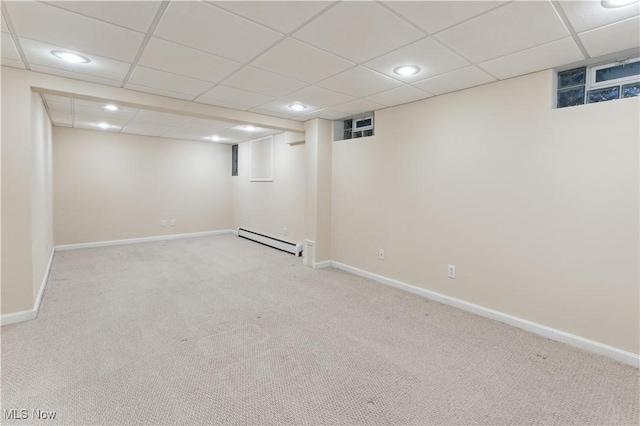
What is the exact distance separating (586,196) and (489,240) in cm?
87

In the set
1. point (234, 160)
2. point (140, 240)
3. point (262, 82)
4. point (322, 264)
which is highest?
point (262, 82)

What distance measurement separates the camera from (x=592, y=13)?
1862 millimetres

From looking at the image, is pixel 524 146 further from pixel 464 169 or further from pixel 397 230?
pixel 397 230

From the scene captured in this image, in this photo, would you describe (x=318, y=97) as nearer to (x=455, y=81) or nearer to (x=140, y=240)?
(x=455, y=81)

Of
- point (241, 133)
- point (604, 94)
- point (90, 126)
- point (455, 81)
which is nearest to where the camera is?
point (604, 94)

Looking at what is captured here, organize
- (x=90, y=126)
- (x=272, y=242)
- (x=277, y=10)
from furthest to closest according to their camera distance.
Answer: (x=272, y=242)
(x=90, y=126)
(x=277, y=10)

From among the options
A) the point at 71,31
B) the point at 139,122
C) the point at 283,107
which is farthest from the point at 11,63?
the point at 139,122

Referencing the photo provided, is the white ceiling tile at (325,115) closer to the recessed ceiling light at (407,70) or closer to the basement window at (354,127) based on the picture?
the basement window at (354,127)

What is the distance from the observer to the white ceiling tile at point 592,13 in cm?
178

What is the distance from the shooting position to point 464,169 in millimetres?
3340

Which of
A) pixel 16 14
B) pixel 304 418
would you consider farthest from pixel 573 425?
pixel 16 14

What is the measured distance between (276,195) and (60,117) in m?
3.82

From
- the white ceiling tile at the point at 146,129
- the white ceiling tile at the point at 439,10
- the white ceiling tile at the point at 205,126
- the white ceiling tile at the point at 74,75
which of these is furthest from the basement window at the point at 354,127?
the white ceiling tile at the point at 146,129

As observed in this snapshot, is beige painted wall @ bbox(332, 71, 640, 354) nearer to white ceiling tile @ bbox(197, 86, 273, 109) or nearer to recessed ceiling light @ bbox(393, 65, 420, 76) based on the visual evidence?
recessed ceiling light @ bbox(393, 65, 420, 76)
